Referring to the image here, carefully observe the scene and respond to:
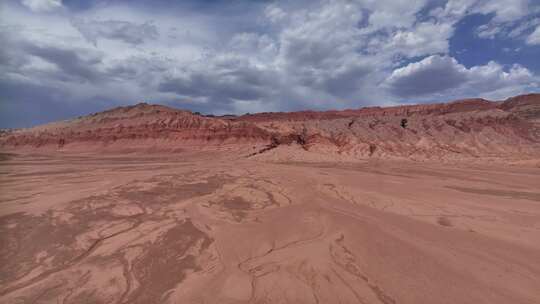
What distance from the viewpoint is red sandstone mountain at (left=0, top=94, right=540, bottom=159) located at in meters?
27.0

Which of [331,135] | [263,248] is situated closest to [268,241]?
[263,248]

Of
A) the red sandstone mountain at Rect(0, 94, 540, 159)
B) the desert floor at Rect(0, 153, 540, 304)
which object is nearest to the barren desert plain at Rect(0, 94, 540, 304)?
the desert floor at Rect(0, 153, 540, 304)

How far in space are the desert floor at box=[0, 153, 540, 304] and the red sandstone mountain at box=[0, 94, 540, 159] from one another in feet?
59.5

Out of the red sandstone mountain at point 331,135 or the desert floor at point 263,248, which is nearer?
the desert floor at point 263,248

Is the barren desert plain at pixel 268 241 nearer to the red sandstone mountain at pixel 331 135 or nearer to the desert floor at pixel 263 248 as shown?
the desert floor at pixel 263 248

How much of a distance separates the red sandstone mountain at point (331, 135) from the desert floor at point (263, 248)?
1815 cm

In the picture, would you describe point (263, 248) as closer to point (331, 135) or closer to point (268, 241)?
point (268, 241)

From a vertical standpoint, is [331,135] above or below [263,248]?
above

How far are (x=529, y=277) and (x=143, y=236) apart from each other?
616cm

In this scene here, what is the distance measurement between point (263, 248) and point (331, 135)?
91.8ft

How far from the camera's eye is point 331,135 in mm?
31594

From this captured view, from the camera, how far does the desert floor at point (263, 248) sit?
11.4 ft

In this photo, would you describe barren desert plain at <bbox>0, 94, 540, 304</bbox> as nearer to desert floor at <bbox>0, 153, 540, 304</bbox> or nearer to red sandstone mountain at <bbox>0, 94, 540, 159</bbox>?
desert floor at <bbox>0, 153, 540, 304</bbox>

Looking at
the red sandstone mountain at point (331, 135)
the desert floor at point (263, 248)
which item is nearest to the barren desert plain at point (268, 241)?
the desert floor at point (263, 248)
